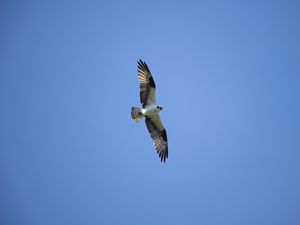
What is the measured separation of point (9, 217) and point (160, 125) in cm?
4533

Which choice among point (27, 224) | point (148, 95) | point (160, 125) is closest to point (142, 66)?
point (148, 95)

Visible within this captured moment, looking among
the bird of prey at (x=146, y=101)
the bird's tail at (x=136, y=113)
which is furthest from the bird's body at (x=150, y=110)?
the bird's tail at (x=136, y=113)

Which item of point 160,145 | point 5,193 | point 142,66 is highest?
point 5,193

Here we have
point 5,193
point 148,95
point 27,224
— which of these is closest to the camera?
point 148,95

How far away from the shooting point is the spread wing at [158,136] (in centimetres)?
2345

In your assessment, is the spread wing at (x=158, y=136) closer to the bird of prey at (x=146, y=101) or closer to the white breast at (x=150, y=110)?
the bird of prey at (x=146, y=101)

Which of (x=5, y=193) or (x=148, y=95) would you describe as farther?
(x=5, y=193)

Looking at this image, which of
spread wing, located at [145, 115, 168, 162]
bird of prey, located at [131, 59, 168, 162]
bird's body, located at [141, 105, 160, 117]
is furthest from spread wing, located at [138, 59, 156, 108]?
spread wing, located at [145, 115, 168, 162]

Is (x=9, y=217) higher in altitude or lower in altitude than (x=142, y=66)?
higher

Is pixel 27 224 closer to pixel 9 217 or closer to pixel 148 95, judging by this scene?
pixel 9 217

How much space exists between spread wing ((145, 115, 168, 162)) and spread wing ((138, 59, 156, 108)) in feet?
3.28

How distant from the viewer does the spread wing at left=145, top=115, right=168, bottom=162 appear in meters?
23.5

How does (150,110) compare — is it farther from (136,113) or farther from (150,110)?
(136,113)

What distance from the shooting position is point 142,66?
2302 cm
